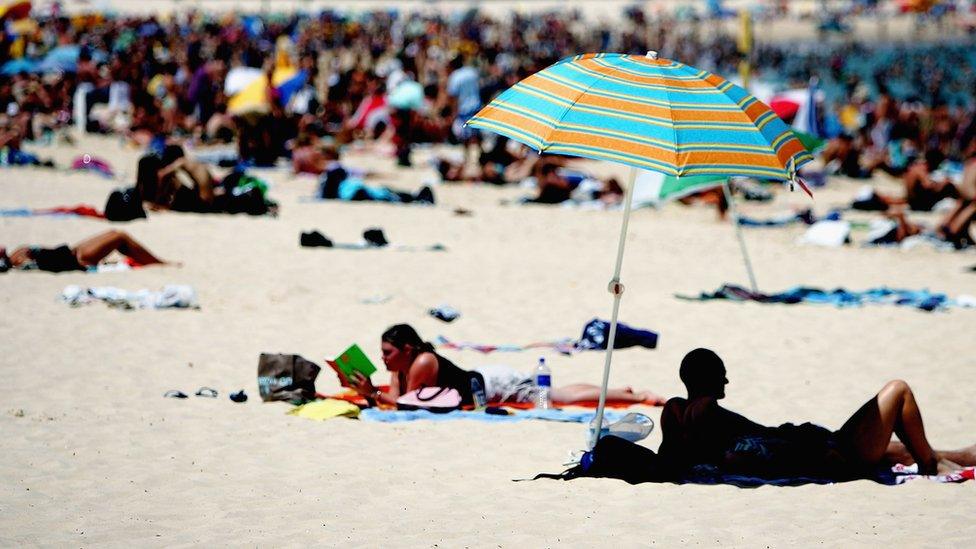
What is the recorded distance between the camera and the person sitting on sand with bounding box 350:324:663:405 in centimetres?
619

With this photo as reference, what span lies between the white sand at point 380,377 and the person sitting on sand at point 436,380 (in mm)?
312

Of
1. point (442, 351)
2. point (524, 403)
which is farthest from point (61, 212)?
point (524, 403)

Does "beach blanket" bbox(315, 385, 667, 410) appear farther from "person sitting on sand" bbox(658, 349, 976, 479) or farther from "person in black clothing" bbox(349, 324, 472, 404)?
"person sitting on sand" bbox(658, 349, 976, 479)

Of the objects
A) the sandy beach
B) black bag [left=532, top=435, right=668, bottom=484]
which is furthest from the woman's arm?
black bag [left=532, top=435, right=668, bottom=484]

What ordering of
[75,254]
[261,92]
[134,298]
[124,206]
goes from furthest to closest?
[261,92]
[124,206]
[75,254]
[134,298]

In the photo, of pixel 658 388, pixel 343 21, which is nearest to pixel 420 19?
pixel 343 21

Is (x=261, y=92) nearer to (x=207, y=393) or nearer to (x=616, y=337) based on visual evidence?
(x=616, y=337)

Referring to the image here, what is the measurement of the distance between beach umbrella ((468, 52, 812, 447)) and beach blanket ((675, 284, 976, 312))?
4432mm

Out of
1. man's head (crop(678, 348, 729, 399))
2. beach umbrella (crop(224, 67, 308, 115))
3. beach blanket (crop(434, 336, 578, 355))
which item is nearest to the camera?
man's head (crop(678, 348, 729, 399))

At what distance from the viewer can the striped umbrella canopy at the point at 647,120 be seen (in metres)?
4.82

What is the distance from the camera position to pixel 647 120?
16.1 ft

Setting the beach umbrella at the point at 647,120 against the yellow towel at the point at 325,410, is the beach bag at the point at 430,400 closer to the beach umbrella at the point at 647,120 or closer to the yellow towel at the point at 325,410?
the yellow towel at the point at 325,410

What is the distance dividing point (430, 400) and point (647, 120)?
2057 millimetres

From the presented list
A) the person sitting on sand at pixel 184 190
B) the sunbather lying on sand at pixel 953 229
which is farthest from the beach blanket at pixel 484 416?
the sunbather lying on sand at pixel 953 229
